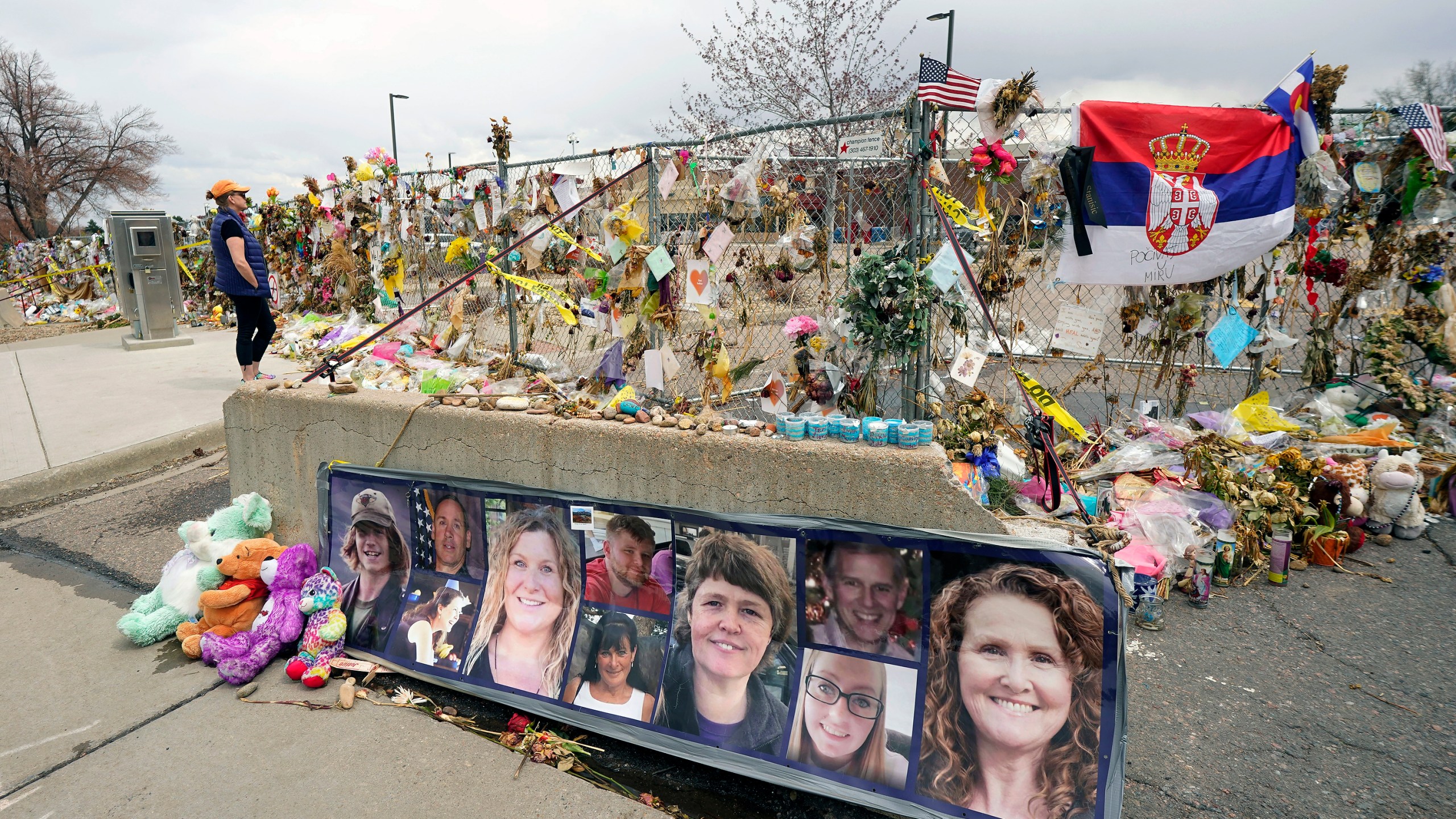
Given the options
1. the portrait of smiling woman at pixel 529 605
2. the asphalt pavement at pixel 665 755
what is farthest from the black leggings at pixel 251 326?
the portrait of smiling woman at pixel 529 605

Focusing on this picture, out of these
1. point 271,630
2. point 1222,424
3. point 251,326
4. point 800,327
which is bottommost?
point 271,630

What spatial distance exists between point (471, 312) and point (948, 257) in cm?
537

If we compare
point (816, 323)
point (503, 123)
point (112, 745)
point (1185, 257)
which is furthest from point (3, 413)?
point (1185, 257)

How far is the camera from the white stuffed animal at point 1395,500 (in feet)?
13.2

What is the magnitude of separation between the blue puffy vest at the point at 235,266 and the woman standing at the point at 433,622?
3.73 metres

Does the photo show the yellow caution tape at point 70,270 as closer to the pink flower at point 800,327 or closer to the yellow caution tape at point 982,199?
the pink flower at point 800,327

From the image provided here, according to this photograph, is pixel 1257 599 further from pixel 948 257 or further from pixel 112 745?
pixel 112 745

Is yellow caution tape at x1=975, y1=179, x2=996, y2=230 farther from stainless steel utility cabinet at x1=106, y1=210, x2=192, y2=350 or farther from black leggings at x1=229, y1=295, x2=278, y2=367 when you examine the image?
stainless steel utility cabinet at x1=106, y1=210, x2=192, y2=350

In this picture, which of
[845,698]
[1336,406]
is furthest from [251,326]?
[1336,406]

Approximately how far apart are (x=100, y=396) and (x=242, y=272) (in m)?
3.29

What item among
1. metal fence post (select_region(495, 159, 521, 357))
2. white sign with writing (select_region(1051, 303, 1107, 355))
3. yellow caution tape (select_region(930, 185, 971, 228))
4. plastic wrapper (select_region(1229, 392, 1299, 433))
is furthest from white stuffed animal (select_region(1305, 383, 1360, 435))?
metal fence post (select_region(495, 159, 521, 357))

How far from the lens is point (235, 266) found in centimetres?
538

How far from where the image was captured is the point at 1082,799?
6.29 ft

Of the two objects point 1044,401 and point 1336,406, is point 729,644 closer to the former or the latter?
point 1044,401
